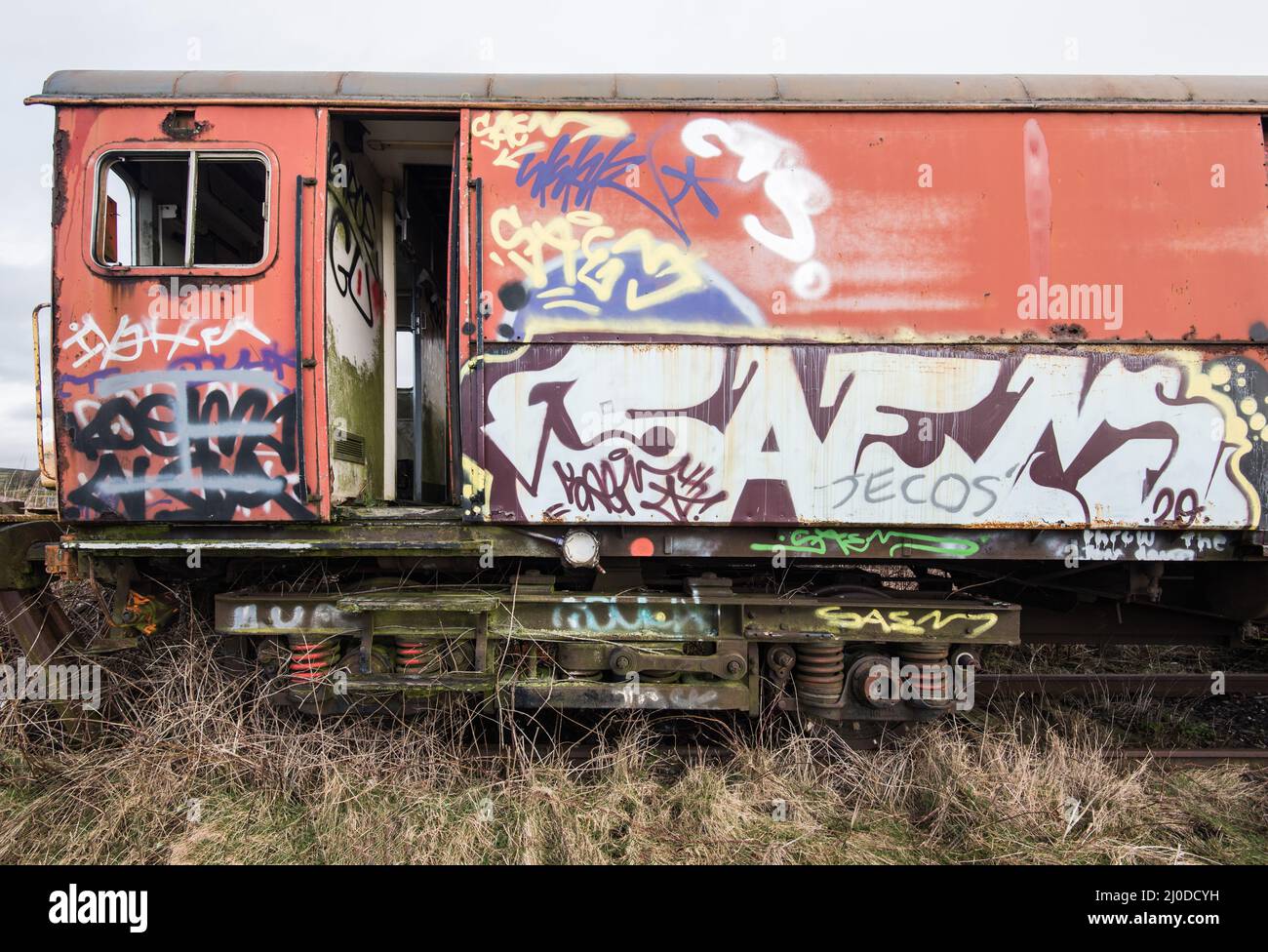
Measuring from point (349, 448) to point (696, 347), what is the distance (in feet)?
7.44

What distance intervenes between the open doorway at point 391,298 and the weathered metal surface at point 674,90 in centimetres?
19

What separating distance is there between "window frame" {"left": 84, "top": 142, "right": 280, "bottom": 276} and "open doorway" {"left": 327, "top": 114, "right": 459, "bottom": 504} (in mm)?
306

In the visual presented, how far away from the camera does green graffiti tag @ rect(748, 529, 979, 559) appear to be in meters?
3.44

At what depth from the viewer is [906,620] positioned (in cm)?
356

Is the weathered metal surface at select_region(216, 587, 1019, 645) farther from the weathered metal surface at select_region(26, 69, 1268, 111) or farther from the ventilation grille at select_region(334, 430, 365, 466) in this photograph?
the weathered metal surface at select_region(26, 69, 1268, 111)

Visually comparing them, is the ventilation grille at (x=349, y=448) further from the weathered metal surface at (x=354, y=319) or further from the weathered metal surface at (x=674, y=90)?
the weathered metal surface at (x=674, y=90)

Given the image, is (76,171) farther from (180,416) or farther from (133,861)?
(133,861)

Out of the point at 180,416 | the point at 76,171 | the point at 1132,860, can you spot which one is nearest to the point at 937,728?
the point at 1132,860

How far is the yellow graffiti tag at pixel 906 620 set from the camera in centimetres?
355

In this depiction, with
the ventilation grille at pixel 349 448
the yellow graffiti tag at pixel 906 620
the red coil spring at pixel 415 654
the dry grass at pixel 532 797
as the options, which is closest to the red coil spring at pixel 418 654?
the red coil spring at pixel 415 654

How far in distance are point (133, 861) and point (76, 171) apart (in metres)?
3.65

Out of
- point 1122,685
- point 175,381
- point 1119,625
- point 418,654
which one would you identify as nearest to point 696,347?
point 418,654

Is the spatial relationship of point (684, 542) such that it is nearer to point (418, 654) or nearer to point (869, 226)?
point (418, 654)

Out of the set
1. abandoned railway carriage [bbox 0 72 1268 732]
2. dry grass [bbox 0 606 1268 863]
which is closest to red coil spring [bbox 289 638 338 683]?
abandoned railway carriage [bbox 0 72 1268 732]
